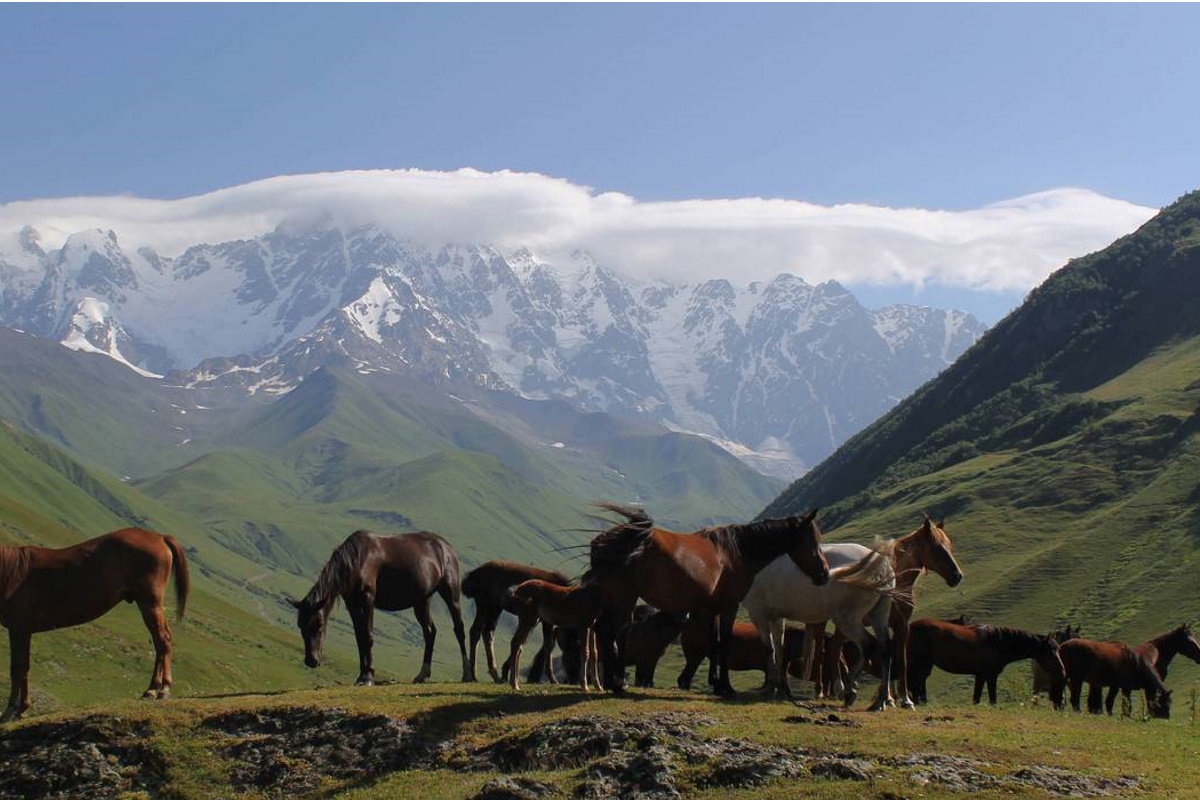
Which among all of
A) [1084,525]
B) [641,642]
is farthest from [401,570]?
[1084,525]

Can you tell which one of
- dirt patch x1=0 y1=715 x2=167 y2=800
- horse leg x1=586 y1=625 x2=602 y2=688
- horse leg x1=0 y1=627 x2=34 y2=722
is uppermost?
horse leg x1=586 y1=625 x2=602 y2=688

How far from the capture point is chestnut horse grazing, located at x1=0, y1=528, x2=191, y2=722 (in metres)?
27.5

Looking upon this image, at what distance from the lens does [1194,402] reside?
173875mm

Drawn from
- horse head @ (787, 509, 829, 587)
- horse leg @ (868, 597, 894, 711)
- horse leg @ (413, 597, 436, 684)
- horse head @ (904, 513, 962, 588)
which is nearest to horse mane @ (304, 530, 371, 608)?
horse leg @ (413, 597, 436, 684)

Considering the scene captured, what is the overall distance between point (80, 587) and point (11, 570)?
1432 mm

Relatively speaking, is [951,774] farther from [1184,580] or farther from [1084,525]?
[1084,525]

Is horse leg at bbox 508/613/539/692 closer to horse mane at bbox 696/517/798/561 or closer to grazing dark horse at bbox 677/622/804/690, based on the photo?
grazing dark horse at bbox 677/622/804/690

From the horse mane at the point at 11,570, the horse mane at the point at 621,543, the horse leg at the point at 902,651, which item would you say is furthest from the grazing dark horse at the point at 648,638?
the horse mane at the point at 11,570

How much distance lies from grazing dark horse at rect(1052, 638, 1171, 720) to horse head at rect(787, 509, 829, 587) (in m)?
11.8

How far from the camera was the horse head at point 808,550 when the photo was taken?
86.3ft

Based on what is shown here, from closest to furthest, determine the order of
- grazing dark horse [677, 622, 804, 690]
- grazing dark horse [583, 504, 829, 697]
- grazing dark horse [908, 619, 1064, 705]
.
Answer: grazing dark horse [583, 504, 829, 697]
grazing dark horse [677, 622, 804, 690]
grazing dark horse [908, 619, 1064, 705]

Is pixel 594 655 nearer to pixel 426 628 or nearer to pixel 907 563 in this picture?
pixel 426 628

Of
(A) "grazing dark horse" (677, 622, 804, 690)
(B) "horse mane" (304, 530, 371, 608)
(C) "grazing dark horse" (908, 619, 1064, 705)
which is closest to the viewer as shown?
(B) "horse mane" (304, 530, 371, 608)

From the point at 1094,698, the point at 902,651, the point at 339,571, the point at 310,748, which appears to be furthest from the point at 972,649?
the point at 310,748
